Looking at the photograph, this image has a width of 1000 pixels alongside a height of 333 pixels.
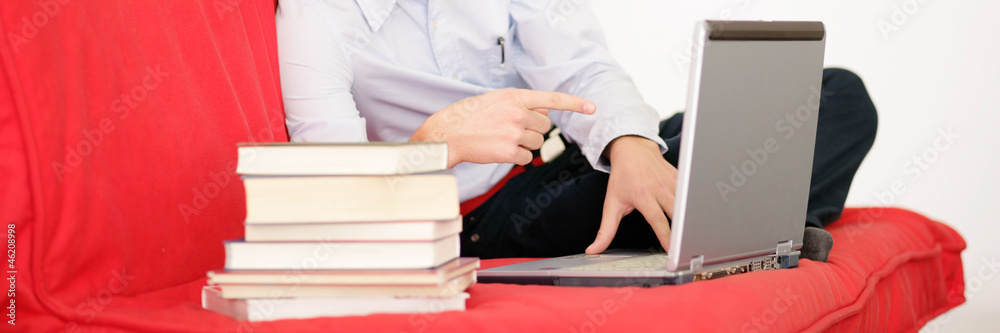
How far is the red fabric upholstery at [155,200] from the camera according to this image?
66 centimetres

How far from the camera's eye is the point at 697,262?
75 cm

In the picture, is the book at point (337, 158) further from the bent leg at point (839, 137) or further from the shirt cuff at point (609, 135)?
the bent leg at point (839, 137)

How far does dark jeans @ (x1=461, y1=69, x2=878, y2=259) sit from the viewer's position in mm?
1163

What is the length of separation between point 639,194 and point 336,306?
519 mm

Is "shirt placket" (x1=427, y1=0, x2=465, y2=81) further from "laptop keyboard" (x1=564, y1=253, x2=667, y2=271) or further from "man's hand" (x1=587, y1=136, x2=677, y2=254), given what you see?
"laptop keyboard" (x1=564, y1=253, x2=667, y2=271)

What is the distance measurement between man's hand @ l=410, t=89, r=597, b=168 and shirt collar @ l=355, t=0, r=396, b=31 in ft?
0.88

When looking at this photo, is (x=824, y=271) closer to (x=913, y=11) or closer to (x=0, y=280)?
(x=0, y=280)

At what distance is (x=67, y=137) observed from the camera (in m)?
0.72

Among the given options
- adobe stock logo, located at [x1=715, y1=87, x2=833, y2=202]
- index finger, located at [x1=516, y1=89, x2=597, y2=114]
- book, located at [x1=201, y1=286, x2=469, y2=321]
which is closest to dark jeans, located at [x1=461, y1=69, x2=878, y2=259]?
index finger, located at [x1=516, y1=89, x2=597, y2=114]

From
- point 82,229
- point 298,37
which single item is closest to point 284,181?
point 82,229

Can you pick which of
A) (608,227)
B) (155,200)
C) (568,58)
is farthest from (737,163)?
(568,58)

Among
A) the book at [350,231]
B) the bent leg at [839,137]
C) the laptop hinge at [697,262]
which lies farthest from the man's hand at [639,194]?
the book at [350,231]

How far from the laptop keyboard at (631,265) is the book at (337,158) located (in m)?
0.26

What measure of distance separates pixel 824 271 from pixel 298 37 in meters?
0.81
